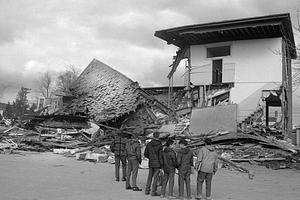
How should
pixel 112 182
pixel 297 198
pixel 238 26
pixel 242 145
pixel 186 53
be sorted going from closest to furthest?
pixel 297 198
pixel 112 182
pixel 242 145
pixel 238 26
pixel 186 53

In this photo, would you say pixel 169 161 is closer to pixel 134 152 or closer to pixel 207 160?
pixel 207 160

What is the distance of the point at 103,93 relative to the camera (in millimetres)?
26156

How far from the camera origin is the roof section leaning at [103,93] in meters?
25.3

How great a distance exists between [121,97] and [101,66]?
3.29 meters

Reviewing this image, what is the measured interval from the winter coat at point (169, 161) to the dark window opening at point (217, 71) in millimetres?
20204

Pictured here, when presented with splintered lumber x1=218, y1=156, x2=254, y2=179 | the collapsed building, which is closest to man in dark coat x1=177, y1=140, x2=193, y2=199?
splintered lumber x1=218, y1=156, x2=254, y2=179

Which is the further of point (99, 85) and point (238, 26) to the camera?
point (99, 85)

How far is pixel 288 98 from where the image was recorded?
28.0 meters

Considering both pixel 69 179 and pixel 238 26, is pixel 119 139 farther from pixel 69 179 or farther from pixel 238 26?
pixel 238 26

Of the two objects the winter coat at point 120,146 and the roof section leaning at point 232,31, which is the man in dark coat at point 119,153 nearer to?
the winter coat at point 120,146

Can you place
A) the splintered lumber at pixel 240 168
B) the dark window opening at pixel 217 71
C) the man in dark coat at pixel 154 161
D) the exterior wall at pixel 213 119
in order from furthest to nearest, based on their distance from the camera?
the dark window opening at pixel 217 71
the exterior wall at pixel 213 119
the splintered lumber at pixel 240 168
the man in dark coat at pixel 154 161

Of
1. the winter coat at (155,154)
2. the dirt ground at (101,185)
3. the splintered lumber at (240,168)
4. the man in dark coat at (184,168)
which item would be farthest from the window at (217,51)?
the man in dark coat at (184,168)

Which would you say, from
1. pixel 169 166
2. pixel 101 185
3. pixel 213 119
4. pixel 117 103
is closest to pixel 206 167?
pixel 169 166


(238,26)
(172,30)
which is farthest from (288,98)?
(172,30)
